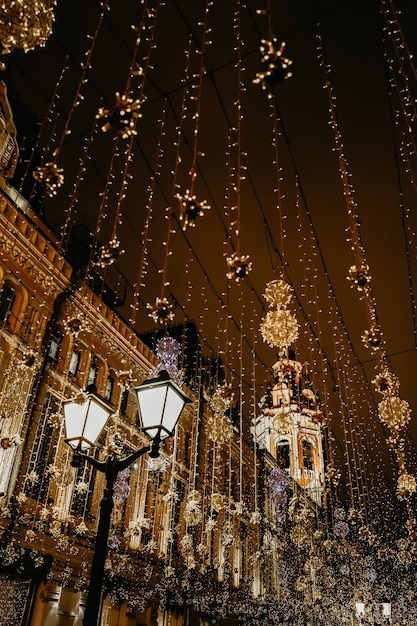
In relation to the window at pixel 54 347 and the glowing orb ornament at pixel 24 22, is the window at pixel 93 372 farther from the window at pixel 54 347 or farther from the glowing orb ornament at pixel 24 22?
the glowing orb ornament at pixel 24 22

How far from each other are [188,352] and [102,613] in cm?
1323

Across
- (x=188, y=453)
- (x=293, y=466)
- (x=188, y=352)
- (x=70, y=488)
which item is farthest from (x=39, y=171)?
(x=293, y=466)

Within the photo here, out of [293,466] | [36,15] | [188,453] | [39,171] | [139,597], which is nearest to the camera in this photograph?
[36,15]

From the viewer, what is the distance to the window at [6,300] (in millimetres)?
14203

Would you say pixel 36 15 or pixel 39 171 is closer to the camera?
pixel 36 15

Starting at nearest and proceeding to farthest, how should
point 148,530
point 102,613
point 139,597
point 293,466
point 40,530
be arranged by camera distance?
point 40,530, point 102,613, point 139,597, point 148,530, point 293,466

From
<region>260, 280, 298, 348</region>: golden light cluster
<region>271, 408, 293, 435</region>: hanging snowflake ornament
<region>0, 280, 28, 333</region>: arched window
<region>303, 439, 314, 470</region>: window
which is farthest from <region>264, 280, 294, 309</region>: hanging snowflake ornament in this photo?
<region>303, 439, 314, 470</region>: window

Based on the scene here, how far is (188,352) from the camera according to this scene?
2600 centimetres

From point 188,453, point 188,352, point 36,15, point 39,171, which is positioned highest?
point 188,352

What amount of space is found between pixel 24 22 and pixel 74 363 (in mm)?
13916

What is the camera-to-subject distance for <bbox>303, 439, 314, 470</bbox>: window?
4616 cm

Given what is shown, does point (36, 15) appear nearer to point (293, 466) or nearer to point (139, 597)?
point (139, 597)

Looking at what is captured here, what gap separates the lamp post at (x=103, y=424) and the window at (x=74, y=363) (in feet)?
36.6

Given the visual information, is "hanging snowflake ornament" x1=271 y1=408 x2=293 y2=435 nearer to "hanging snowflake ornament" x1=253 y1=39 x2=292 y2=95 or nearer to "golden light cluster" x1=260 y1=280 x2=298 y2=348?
"golden light cluster" x1=260 y1=280 x2=298 y2=348
